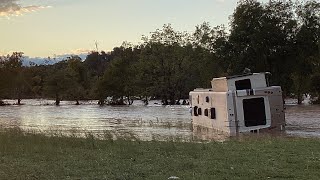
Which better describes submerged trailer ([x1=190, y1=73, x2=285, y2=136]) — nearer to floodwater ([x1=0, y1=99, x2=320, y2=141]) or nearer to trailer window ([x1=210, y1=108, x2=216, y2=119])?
trailer window ([x1=210, y1=108, x2=216, y2=119])

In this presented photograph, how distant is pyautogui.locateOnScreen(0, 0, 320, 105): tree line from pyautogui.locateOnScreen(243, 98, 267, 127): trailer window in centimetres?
3894

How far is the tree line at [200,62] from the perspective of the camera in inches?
2761

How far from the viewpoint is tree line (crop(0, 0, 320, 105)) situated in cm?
7012

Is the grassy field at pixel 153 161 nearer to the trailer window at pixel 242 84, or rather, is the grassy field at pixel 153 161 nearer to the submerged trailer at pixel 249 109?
the submerged trailer at pixel 249 109

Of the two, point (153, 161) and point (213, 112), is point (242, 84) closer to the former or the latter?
point (213, 112)

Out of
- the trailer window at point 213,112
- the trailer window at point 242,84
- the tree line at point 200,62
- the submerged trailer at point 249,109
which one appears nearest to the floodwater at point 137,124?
the submerged trailer at point 249,109

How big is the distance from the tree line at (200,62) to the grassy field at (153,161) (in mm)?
52940

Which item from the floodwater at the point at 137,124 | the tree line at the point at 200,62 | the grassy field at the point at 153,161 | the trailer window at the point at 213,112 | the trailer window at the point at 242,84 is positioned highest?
the tree line at the point at 200,62

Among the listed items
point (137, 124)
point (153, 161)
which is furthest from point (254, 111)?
point (153, 161)

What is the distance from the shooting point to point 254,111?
29.8 metres

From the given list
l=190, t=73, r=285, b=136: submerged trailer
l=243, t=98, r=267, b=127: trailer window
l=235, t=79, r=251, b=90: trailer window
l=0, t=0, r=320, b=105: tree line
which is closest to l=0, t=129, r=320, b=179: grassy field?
l=190, t=73, r=285, b=136: submerged trailer

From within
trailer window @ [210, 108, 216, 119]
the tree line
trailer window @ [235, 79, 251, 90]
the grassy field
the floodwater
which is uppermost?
the tree line

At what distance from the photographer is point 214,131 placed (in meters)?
31.5

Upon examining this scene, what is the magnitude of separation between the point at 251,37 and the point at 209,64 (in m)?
13.8
